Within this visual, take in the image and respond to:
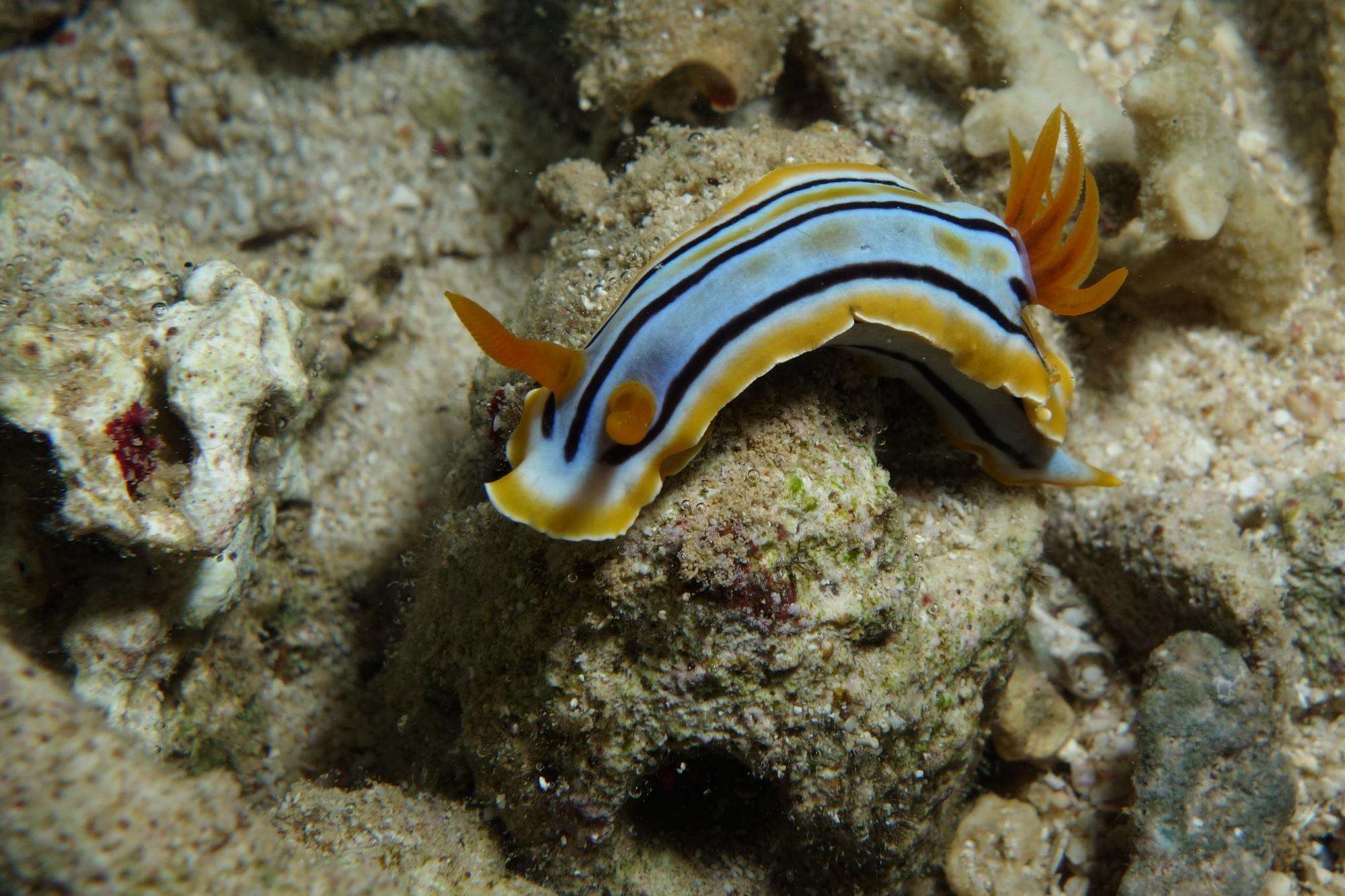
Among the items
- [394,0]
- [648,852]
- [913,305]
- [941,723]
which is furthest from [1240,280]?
[394,0]

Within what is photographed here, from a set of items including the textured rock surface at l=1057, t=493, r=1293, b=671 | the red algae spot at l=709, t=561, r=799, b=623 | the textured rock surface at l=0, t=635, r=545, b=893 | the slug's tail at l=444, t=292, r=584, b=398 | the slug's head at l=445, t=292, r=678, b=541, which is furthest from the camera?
the textured rock surface at l=1057, t=493, r=1293, b=671

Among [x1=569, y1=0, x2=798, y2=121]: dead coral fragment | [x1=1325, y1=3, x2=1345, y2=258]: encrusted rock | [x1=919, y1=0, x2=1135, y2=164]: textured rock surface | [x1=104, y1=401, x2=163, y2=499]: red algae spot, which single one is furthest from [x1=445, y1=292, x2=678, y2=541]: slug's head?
[x1=1325, y1=3, x2=1345, y2=258]: encrusted rock

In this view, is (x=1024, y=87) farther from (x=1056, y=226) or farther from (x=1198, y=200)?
(x=1056, y=226)

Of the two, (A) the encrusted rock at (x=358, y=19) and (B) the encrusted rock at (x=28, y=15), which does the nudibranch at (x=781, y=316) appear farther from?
(B) the encrusted rock at (x=28, y=15)

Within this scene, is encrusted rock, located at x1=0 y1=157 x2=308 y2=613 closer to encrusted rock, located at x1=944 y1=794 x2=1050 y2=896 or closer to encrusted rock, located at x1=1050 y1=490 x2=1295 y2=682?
encrusted rock, located at x1=944 y1=794 x2=1050 y2=896

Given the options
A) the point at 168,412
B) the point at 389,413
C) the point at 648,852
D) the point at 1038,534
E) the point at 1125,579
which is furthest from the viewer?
the point at 389,413

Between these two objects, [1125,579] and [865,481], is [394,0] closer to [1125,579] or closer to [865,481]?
[865,481]
